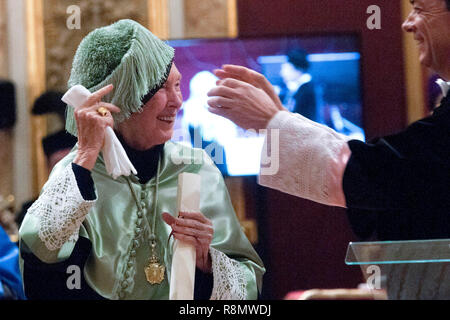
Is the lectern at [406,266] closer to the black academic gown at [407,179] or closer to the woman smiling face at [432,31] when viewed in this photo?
the black academic gown at [407,179]

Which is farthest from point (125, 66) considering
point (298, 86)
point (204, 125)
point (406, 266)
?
point (406, 266)

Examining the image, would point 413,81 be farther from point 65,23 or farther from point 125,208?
point 65,23

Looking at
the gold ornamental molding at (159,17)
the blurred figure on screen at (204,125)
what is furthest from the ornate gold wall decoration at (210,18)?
the blurred figure on screen at (204,125)

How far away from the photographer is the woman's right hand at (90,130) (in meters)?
1.47

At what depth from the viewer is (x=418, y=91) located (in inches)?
68.5

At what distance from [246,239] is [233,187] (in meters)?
0.13

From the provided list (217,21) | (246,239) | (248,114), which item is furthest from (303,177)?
(217,21)

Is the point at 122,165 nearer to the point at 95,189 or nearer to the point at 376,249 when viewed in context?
the point at 95,189

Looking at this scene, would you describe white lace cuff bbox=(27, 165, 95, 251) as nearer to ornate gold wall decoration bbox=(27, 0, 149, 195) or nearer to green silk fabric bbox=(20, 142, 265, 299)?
green silk fabric bbox=(20, 142, 265, 299)

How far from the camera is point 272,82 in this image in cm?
182

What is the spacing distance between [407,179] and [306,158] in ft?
0.68

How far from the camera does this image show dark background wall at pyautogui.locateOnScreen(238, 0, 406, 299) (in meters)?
1.72

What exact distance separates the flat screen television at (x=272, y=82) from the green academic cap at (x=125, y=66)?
0.39 ft

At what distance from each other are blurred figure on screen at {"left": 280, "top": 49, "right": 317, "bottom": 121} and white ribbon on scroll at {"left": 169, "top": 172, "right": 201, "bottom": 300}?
397 mm
